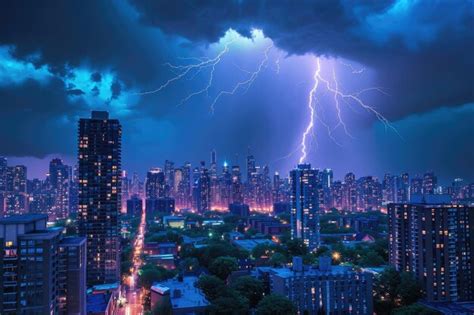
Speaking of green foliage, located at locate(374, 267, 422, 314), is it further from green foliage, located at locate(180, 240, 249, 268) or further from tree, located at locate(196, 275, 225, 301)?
green foliage, located at locate(180, 240, 249, 268)

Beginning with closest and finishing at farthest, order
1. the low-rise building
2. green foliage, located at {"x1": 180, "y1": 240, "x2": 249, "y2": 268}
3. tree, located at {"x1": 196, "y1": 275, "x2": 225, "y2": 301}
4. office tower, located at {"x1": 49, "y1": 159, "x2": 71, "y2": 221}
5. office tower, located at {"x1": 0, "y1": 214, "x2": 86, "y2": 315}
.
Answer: office tower, located at {"x1": 0, "y1": 214, "x2": 86, "y2": 315}, the low-rise building, tree, located at {"x1": 196, "y1": 275, "x2": 225, "y2": 301}, green foliage, located at {"x1": 180, "y1": 240, "x2": 249, "y2": 268}, office tower, located at {"x1": 49, "y1": 159, "x2": 71, "y2": 221}

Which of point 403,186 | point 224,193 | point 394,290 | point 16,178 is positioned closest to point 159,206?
point 224,193

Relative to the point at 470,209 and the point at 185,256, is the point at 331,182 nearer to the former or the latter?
the point at 185,256

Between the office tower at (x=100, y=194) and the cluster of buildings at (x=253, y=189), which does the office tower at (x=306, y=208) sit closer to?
the office tower at (x=100, y=194)

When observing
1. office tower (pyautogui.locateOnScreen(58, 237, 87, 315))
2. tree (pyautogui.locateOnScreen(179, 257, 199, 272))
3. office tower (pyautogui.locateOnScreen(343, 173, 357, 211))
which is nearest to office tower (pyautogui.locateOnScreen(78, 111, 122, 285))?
tree (pyautogui.locateOnScreen(179, 257, 199, 272))

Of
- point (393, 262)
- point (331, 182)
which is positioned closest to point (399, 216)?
point (393, 262)

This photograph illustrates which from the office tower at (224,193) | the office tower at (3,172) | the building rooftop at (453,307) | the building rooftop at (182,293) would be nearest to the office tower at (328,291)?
the building rooftop at (453,307)

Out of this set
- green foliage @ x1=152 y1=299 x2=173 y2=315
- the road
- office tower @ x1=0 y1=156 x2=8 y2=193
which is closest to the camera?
green foliage @ x1=152 y1=299 x2=173 y2=315
